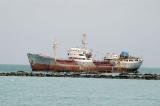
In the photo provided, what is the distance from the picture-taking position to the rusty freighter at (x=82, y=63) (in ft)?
395

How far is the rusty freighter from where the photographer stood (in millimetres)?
120312

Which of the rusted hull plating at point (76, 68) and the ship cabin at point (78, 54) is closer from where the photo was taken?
the rusted hull plating at point (76, 68)

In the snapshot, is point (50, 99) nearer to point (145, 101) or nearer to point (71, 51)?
point (145, 101)

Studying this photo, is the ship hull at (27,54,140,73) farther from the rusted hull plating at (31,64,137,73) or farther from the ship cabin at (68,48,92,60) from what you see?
the ship cabin at (68,48,92,60)

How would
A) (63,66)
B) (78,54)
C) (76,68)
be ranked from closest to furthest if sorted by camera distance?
(63,66)
(76,68)
(78,54)

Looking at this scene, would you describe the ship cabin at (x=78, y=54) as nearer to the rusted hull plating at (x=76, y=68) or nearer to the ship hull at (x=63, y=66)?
the ship hull at (x=63, y=66)

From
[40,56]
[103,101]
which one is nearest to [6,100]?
[103,101]

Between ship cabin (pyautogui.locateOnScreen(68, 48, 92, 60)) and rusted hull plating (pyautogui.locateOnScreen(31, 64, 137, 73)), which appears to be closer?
rusted hull plating (pyautogui.locateOnScreen(31, 64, 137, 73))

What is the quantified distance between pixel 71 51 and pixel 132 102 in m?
71.2

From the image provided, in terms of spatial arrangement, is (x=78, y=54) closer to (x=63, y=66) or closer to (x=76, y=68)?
(x=76, y=68)

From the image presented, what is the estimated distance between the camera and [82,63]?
122 meters

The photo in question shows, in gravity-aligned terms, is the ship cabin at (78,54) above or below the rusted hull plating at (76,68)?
above

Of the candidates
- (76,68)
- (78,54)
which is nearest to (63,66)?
(76,68)

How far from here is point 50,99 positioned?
2104 inches
